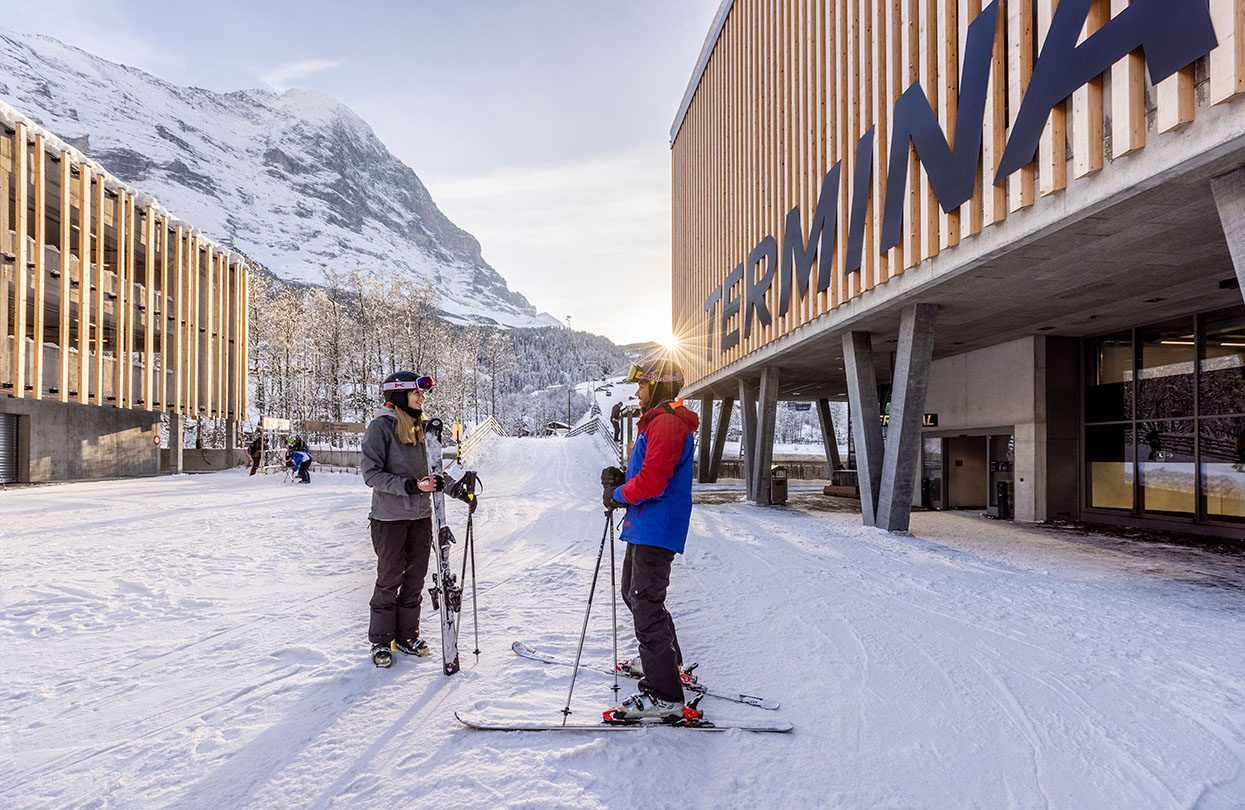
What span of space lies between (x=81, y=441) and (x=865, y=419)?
2774cm

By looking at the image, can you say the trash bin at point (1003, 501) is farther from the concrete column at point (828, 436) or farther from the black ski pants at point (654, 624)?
the black ski pants at point (654, 624)

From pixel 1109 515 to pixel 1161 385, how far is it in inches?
122

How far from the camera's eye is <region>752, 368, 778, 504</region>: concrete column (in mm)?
18812

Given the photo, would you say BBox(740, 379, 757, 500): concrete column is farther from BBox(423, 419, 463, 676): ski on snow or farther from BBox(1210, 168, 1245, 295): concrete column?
BBox(423, 419, 463, 676): ski on snow

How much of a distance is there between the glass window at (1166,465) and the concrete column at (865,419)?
5.64 metres

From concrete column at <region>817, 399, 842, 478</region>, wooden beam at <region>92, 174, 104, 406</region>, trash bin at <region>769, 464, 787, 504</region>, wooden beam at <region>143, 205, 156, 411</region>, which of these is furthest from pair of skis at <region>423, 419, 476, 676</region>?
wooden beam at <region>143, 205, 156, 411</region>

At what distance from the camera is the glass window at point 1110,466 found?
44.1ft

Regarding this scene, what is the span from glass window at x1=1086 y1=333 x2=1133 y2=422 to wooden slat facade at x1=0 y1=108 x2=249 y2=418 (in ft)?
97.5

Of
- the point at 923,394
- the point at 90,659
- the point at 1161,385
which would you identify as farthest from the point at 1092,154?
the point at 90,659

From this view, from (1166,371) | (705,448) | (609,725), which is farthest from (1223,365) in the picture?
(705,448)

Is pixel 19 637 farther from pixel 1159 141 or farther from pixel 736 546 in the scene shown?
pixel 1159 141

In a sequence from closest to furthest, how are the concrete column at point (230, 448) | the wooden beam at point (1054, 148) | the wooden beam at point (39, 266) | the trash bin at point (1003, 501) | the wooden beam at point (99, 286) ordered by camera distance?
1. the wooden beam at point (1054, 148)
2. the trash bin at point (1003, 501)
3. the wooden beam at point (39, 266)
4. the wooden beam at point (99, 286)
5. the concrete column at point (230, 448)

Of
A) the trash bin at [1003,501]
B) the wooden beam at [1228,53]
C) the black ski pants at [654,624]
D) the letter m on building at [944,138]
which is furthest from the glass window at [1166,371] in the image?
the black ski pants at [654,624]

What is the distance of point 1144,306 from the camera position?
37.6ft
